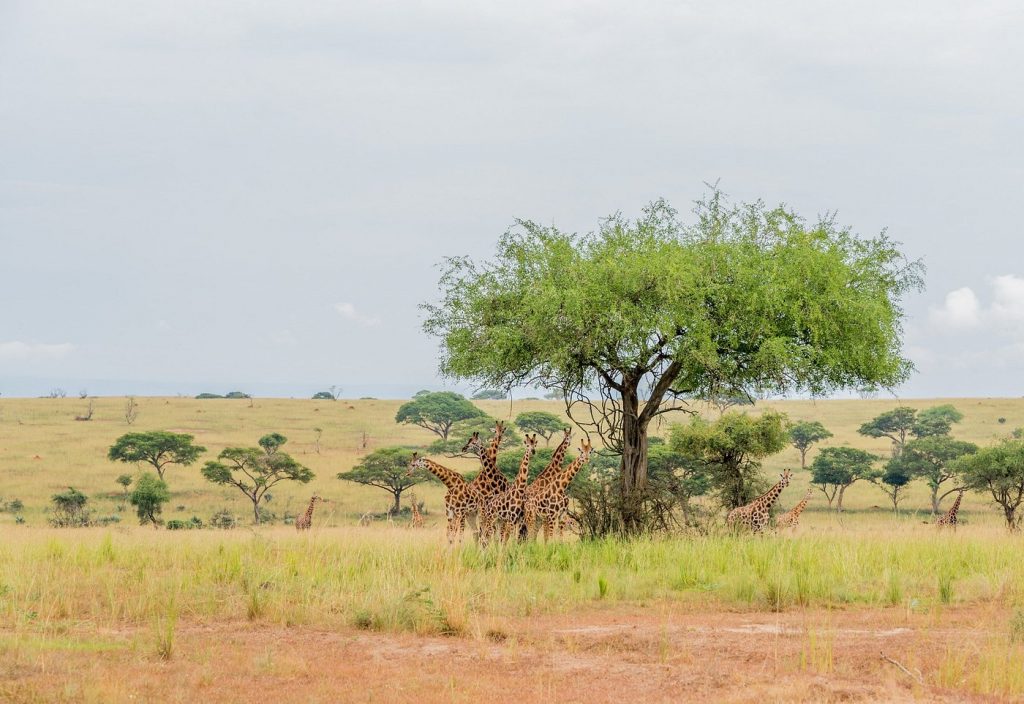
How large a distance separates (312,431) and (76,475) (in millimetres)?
21950

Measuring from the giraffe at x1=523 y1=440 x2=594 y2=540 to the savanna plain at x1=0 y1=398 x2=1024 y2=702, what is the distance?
0.61 m

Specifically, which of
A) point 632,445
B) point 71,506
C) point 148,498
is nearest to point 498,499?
point 632,445

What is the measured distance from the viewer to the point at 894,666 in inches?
347

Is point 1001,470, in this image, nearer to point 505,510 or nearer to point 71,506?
point 505,510

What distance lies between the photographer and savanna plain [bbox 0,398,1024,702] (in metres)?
8.47

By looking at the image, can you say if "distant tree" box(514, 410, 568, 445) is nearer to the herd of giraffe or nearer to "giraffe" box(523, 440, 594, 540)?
"giraffe" box(523, 440, 594, 540)

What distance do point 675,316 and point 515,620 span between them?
24.5 ft

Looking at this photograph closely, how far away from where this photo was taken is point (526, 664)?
30.2 ft

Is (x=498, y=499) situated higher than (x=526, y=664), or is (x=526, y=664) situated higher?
(x=498, y=499)

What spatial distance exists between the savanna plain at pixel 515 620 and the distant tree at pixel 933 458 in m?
33.3

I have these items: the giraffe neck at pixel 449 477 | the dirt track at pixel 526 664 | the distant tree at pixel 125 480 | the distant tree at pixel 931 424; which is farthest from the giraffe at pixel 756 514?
the distant tree at pixel 931 424

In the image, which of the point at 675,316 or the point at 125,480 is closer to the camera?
the point at 675,316

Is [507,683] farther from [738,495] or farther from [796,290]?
[738,495]

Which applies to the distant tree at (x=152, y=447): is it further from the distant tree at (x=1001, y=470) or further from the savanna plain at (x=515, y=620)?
the distant tree at (x=1001, y=470)
